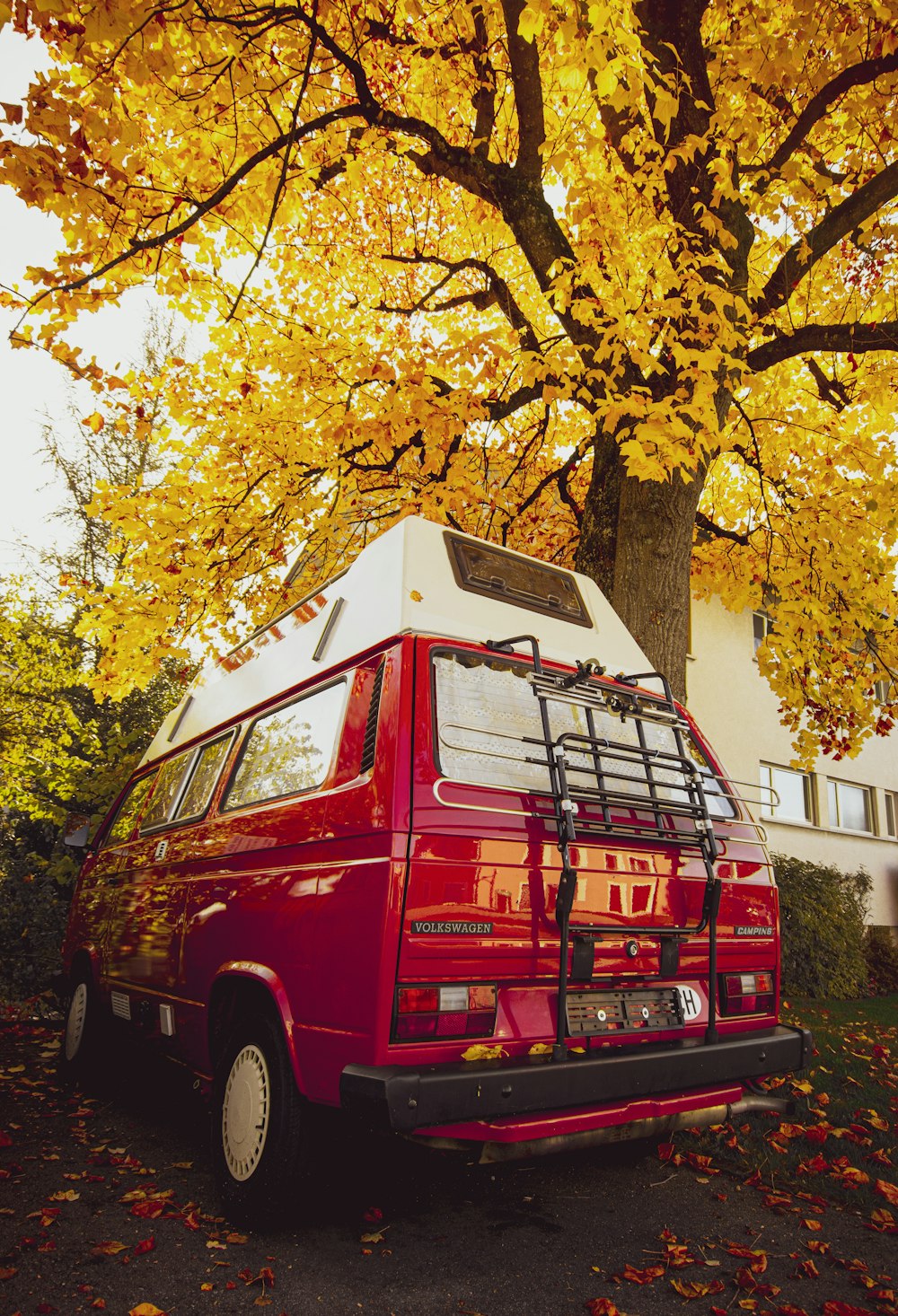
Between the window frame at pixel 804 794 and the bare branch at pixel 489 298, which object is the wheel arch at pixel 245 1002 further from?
the window frame at pixel 804 794

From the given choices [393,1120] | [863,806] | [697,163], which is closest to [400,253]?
[697,163]

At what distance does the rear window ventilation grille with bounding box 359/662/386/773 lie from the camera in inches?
120

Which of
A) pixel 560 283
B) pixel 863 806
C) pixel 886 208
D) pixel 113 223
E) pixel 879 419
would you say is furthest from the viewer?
pixel 863 806

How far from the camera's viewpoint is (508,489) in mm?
10352

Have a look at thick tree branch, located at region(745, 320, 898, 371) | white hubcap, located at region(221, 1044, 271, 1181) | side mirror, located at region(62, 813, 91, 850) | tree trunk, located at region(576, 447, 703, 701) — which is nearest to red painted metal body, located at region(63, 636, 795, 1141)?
white hubcap, located at region(221, 1044, 271, 1181)

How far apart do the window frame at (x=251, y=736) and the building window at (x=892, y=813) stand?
1710 centimetres

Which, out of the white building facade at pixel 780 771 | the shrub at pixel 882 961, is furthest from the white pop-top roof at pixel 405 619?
the shrub at pixel 882 961

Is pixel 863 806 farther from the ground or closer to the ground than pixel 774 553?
closer to the ground

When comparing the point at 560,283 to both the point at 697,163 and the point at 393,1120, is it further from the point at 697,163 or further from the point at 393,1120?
the point at 393,1120

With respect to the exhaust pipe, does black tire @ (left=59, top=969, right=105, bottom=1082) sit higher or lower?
lower

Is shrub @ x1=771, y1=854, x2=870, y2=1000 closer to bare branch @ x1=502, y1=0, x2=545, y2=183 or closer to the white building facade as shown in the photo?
the white building facade

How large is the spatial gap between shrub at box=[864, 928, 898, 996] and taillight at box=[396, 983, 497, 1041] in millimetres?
11710

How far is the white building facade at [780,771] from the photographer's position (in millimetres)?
14070

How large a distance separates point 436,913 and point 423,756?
1.78ft
